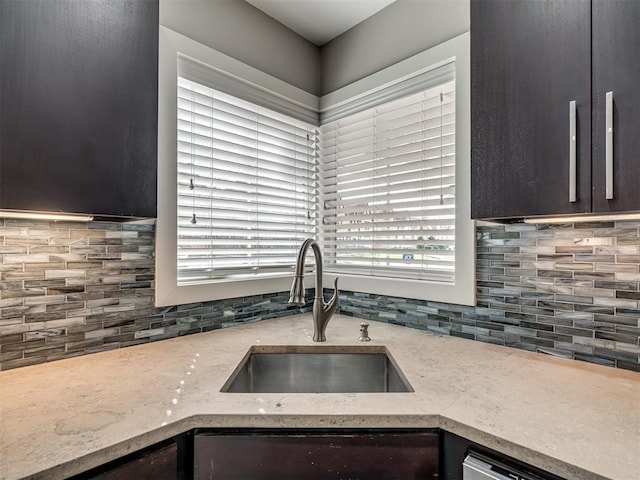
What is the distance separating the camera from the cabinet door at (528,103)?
99cm

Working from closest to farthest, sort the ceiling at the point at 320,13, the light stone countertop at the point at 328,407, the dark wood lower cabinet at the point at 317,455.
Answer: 1. the light stone countertop at the point at 328,407
2. the dark wood lower cabinet at the point at 317,455
3. the ceiling at the point at 320,13

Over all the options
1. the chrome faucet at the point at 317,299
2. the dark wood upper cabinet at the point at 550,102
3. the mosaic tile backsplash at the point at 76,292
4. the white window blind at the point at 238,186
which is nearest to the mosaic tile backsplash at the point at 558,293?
the dark wood upper cabinet at the point at 550,102

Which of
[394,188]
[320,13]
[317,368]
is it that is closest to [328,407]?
[317,368]

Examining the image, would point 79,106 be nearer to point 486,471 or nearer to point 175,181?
point 175,181

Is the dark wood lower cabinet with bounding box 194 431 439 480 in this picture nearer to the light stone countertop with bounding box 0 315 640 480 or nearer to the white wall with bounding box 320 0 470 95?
the light stone countertop with bounding box 0 315 640 480

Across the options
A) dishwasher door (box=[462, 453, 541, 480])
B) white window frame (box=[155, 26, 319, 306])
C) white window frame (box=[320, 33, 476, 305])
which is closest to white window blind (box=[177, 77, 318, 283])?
white window frame (box=[155, 26, 319, 306])

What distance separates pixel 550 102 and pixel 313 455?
46.4 inches

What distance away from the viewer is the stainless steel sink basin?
4.58 feet

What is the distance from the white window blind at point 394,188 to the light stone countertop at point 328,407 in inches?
22.3

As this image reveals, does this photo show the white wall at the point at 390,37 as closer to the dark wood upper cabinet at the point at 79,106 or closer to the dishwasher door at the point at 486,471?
the dark wood upper cabinet at the point at 79,106

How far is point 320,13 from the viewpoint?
6.14 feet

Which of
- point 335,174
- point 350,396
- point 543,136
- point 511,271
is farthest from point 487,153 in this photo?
point 335,174

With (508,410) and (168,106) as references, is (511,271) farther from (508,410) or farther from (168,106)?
(168,106)

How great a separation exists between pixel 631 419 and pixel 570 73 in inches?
35.9
